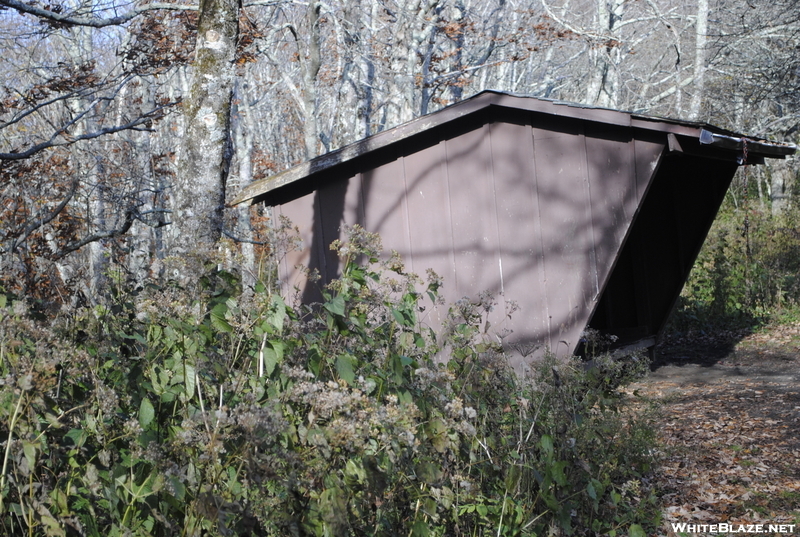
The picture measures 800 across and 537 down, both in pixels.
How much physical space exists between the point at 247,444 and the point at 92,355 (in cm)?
133

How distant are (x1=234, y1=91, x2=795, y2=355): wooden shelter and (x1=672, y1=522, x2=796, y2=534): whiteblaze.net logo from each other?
7.69 ft

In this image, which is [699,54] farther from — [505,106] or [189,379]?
[189,379]

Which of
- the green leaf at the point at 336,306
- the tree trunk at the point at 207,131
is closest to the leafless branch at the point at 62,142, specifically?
the tree trunk at the point at 207,131

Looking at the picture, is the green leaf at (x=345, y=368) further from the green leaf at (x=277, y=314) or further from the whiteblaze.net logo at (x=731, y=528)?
the whiteblaze.net logo at (x=731, y=528)

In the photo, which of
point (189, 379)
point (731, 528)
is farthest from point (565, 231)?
point (189, 379)

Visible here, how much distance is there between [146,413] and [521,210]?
207 inches

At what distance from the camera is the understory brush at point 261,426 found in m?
2.10

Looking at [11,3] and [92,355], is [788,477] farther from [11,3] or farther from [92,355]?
[11,3]

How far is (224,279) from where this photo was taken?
2.76 meters

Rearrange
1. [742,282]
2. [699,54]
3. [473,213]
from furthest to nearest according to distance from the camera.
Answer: [699,54]
[742,282]
[473,213]

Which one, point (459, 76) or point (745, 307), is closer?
point (745, 307)

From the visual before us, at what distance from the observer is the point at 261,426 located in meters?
1.96

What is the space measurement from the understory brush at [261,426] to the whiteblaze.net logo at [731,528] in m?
0.92

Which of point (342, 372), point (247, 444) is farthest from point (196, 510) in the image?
point (342, 372)
